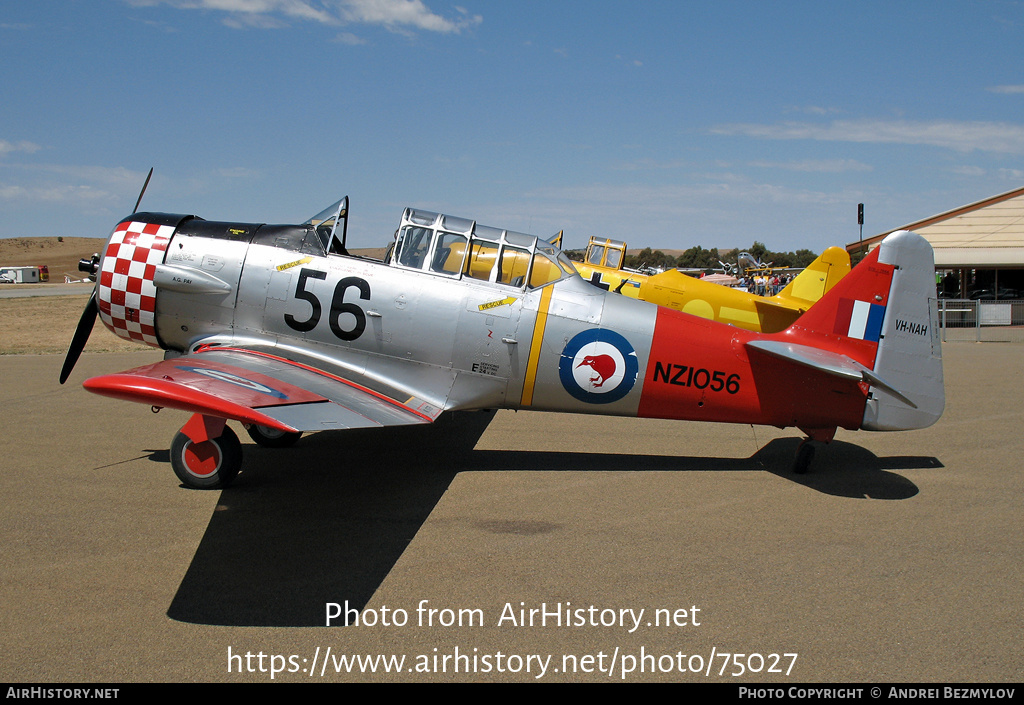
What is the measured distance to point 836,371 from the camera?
5.83 meters

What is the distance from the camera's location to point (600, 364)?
6.51 m

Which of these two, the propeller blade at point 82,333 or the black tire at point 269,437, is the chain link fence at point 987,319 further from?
the propeller blade at point 82,333

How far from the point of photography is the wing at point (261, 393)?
4.12 m

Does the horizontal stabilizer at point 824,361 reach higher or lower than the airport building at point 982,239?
lower

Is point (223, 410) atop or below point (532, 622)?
atop

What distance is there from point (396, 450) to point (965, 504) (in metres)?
5.51

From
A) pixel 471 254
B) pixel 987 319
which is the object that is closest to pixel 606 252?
pixel 471 254

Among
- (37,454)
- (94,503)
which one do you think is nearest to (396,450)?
(94,503)

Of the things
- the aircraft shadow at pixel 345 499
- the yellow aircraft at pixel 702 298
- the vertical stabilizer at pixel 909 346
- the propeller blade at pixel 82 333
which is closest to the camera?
the aircraft shadow at pixel 345 499

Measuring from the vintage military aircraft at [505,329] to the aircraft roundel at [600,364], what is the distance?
0.01m

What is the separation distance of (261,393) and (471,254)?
263cm

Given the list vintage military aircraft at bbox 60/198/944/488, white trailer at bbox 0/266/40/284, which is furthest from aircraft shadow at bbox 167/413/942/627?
white trailer at bbox 0/266/40/284

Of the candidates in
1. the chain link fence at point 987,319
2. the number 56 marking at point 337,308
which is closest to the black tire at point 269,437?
the number 56 marking at point 337,308

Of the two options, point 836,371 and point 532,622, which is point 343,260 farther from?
point 836,371
